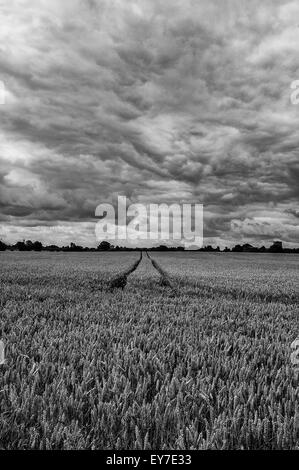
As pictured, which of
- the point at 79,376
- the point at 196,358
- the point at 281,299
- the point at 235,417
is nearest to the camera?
the point at 235,417

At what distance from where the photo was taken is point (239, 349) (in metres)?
5.66

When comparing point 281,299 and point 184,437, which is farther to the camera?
point 281,299

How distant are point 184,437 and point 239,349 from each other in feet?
9.92

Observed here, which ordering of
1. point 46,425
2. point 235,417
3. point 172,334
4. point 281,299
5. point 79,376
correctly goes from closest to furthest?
point 46,425 → point 235,417 → point 79,376 → point 172,334 → point 281,299

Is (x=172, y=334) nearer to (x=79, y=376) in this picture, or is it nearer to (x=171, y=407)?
(x=79, y=376)

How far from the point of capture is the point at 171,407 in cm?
325

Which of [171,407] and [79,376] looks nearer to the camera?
[171,407]

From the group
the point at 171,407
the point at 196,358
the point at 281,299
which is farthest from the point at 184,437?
the point at 281,299

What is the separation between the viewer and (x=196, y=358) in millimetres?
4902

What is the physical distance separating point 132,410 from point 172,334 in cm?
361
